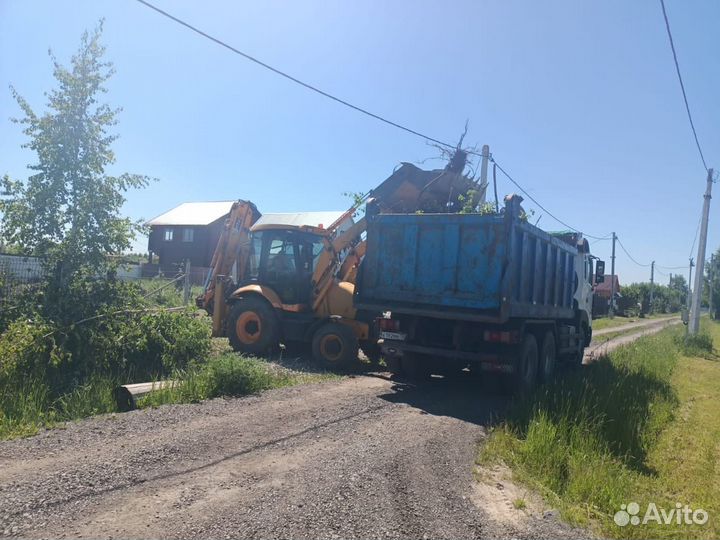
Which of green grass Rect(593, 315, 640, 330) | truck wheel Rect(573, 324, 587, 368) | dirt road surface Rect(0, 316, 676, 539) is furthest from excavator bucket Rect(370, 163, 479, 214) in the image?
green grass Rect(593, 315, 640, 330)

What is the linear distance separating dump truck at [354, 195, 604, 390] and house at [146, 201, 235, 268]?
30.6 m

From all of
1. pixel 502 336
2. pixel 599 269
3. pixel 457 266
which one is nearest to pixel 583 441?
pixel 502 336

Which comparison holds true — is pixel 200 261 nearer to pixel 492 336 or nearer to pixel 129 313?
pixel 129 313

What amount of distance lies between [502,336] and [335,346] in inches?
143

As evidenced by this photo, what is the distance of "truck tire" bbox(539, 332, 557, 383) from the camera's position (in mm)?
9648

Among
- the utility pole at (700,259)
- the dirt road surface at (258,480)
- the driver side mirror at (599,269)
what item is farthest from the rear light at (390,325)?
the utility pole at (700,259)

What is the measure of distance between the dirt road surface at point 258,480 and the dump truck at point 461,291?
1769 millimetres

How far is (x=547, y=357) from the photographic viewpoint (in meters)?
9.95

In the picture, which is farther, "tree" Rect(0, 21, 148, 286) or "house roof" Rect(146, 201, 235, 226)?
"house roof" Rect(146, 201, 235, 226)

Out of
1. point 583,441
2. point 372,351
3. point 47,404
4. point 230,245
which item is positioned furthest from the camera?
point 230,245

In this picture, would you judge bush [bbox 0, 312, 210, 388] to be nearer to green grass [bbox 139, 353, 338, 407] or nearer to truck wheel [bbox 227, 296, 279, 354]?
green grass [bbox 139, 353, 338, 407]

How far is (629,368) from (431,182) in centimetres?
608

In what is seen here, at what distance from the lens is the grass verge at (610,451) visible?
454 cm

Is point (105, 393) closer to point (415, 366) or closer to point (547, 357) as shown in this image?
point (415, 366)
